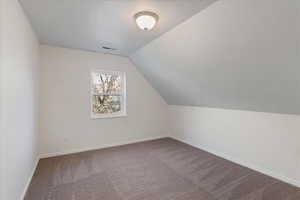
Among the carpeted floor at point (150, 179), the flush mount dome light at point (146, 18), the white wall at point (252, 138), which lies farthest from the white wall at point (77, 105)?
the flush mount dome light at point (146, 18)

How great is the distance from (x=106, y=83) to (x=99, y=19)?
2.10 meters

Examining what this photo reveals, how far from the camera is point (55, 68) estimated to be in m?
3.34

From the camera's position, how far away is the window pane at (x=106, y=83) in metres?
3.95

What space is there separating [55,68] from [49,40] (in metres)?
0.61

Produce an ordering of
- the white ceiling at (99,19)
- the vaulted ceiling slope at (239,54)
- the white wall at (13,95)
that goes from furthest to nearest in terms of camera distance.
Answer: the white ceiling at (99,19), the vaulted ceiling slope at (239,54), the white wall at (13,95)

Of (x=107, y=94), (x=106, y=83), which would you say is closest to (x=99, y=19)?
(x=106, y=83)

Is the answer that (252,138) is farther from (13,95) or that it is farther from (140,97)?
(13,95)

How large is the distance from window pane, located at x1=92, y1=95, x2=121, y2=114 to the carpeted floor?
119 cm

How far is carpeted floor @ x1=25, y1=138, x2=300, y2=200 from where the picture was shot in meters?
2.04

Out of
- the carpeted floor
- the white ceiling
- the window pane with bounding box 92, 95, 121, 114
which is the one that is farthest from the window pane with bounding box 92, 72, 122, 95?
the carpeted floor

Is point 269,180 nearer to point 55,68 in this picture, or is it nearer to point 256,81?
point 256,81

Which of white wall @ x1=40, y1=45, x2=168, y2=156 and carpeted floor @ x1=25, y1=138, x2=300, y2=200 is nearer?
carpeted floor @ x1=25, y1=138, x2=300, y2=200

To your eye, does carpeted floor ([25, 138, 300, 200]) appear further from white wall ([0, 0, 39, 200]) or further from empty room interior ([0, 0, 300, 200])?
white wall ([0, 0, 39, 200])

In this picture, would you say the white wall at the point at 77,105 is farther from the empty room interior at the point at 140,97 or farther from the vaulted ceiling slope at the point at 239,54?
the vaulted ceiling slope at the point at 239,54
